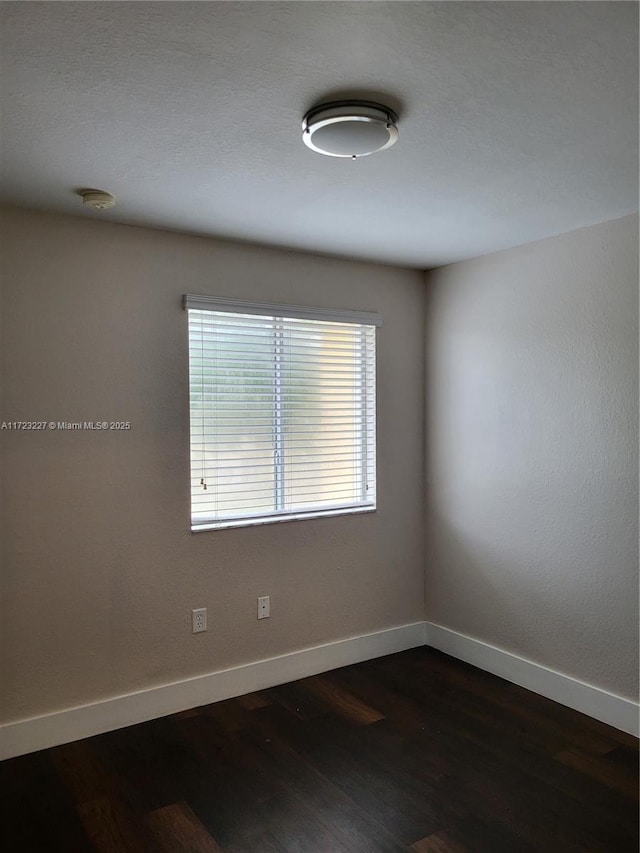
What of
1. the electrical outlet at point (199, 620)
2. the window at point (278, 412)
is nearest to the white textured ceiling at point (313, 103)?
the window at point (278, 412)

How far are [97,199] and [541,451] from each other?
235 centimetres

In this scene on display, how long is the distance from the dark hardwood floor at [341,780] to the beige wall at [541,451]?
437 millimetres

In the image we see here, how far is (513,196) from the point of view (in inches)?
98.9

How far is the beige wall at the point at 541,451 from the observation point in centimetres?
281

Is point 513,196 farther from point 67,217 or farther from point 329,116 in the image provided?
point 67,217

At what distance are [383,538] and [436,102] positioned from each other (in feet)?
8.38

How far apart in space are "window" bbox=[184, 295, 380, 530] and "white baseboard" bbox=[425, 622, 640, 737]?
936mm

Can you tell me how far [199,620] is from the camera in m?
3.09

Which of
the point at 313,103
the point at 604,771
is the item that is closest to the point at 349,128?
the point at 313,103

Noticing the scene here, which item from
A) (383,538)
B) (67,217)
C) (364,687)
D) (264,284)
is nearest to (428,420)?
(383,538)

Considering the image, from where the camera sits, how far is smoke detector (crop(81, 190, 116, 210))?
7.98 feet

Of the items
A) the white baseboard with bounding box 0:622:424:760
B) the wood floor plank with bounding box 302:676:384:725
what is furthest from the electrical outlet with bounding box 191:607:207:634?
the wood floor plank with bounding box 302:676:384:725

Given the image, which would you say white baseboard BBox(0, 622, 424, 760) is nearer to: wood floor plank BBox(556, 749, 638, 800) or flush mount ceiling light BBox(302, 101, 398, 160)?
wood floor plank BBox(556, 749, 638, 800)

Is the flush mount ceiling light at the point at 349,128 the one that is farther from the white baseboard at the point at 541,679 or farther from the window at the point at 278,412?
the white baseboard at the point at 541,679
